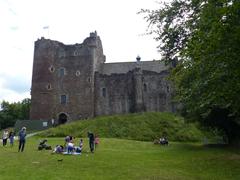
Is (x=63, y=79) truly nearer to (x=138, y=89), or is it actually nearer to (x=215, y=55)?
(x=138, y=89)

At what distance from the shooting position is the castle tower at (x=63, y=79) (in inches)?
2496

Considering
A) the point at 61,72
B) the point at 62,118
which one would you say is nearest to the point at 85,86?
the point at 61,72

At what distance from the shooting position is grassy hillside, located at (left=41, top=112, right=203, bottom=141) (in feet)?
159

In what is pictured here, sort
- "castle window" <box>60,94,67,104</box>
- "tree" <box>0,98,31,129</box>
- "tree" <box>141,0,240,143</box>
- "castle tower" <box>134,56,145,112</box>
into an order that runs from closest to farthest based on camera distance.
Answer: "tree" <box>141,0,240,143</box>
"castle tower" <box>134,56,145,112</box>
"castle window" <box>60,94,67,104</box>
"tree" <box>0,98,31,129</box>

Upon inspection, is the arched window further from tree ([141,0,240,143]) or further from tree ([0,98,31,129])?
tree ([141,0,240,143])

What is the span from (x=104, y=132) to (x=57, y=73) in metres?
20.3

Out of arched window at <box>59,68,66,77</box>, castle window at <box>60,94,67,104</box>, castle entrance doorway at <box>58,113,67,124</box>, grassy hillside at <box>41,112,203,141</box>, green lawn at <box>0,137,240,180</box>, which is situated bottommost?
green lawn at <box>0,137,240,180</box>

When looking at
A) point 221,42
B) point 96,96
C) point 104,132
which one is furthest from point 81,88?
point 221,42

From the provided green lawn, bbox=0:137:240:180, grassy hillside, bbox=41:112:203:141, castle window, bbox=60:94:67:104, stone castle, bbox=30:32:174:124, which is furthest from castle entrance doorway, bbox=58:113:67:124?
green lawn, bbox=0:137:240:180

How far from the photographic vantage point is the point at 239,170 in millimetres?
19484

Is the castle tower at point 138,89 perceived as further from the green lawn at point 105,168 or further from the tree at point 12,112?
the green lawn at point 105,168

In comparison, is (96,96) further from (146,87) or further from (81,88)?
(146,87)

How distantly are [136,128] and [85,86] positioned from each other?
54.8ft

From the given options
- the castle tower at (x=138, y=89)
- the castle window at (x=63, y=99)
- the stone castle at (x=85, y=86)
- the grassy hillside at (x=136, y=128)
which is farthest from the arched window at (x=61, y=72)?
the grassy hillside at (x=136, y=128)
